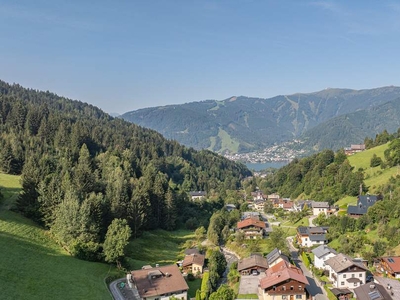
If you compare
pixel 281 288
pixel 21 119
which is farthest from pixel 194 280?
pixel 21 119

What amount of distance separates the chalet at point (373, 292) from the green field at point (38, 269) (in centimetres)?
2934

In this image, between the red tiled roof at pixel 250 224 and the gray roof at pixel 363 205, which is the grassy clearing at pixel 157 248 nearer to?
the red tiled roof at pixel 250 224

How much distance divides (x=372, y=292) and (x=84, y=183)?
48.1 meters

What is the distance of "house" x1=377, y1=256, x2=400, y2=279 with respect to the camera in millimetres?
46750

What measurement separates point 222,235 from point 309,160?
210ft

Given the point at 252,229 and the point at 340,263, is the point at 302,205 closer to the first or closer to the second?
the point at 252,229

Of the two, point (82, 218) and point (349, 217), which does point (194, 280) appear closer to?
point (82, 218)

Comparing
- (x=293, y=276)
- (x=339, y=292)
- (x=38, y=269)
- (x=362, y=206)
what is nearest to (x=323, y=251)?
(x=339, y=292)

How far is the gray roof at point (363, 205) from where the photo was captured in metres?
73.5

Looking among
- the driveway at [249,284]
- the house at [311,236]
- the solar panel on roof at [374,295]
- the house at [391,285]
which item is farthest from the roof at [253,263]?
→ the house at [311,236]

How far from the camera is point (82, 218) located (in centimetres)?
5056

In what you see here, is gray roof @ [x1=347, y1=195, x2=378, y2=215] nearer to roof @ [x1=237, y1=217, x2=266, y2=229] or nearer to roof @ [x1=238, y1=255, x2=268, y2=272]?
roof @ [x1=237, y1=217, x2=266, y2=229]

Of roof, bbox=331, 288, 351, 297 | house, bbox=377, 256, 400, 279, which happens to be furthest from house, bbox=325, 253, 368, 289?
house, bbox=377, 256, 400, 279

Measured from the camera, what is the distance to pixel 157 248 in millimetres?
→ 65500
